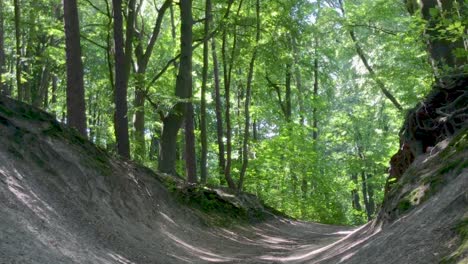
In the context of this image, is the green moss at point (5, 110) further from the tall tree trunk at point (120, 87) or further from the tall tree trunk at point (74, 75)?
the tall tree trunk at point (120, 87)

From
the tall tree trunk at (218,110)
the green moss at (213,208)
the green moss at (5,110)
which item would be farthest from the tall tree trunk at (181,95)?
the green moss at (5,110)

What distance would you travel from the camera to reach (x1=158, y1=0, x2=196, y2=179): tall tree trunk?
1645 centimetres

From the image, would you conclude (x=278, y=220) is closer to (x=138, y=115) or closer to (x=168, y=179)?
(x=168, y=179)

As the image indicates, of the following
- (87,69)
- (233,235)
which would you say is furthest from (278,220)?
(87,69)

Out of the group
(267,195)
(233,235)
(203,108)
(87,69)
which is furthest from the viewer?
(87,69)

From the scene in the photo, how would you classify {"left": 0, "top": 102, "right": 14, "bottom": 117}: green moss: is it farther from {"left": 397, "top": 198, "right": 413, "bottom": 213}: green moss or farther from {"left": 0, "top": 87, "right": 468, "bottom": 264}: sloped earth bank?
{"left": 397, "top": 198, "right": 413, "bottom": 213}: green moss

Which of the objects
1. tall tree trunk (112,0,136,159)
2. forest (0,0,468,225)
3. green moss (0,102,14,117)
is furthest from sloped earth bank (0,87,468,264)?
forest (0,0,468,225)

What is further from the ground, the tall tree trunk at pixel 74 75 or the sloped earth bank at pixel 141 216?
the tall tree trunk at pixel 74 75

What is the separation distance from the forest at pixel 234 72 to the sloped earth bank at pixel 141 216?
2.42 metres

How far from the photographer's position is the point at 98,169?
10695 millimetres

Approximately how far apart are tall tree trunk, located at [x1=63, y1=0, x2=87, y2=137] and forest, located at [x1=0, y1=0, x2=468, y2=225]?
0.10ft

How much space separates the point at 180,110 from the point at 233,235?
502 centimetres

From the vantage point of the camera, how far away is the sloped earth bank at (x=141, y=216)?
5902mm

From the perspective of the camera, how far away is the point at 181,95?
16.4 m
